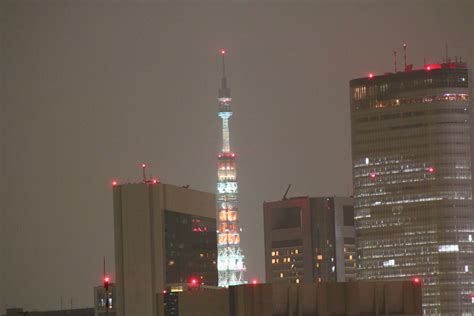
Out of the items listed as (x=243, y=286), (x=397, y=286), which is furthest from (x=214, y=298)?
(x=397, y=286)

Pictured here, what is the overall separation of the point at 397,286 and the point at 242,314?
1025 cm

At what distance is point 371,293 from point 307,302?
438 cm

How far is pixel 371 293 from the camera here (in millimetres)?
140250

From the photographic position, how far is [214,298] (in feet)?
486

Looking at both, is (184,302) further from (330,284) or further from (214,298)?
(330,284)

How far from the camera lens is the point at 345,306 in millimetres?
139375

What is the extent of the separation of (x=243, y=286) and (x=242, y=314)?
196 cm

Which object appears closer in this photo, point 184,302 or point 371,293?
point 371,293

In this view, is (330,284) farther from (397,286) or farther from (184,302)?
(184,302)

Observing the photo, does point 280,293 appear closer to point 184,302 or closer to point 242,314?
point 242,314

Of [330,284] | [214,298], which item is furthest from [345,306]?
[214,298]

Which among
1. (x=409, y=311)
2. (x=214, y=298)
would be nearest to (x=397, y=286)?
(x=409, y=311)

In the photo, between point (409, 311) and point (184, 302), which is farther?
point (184, 302)

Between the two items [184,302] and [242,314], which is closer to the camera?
[242,314]
